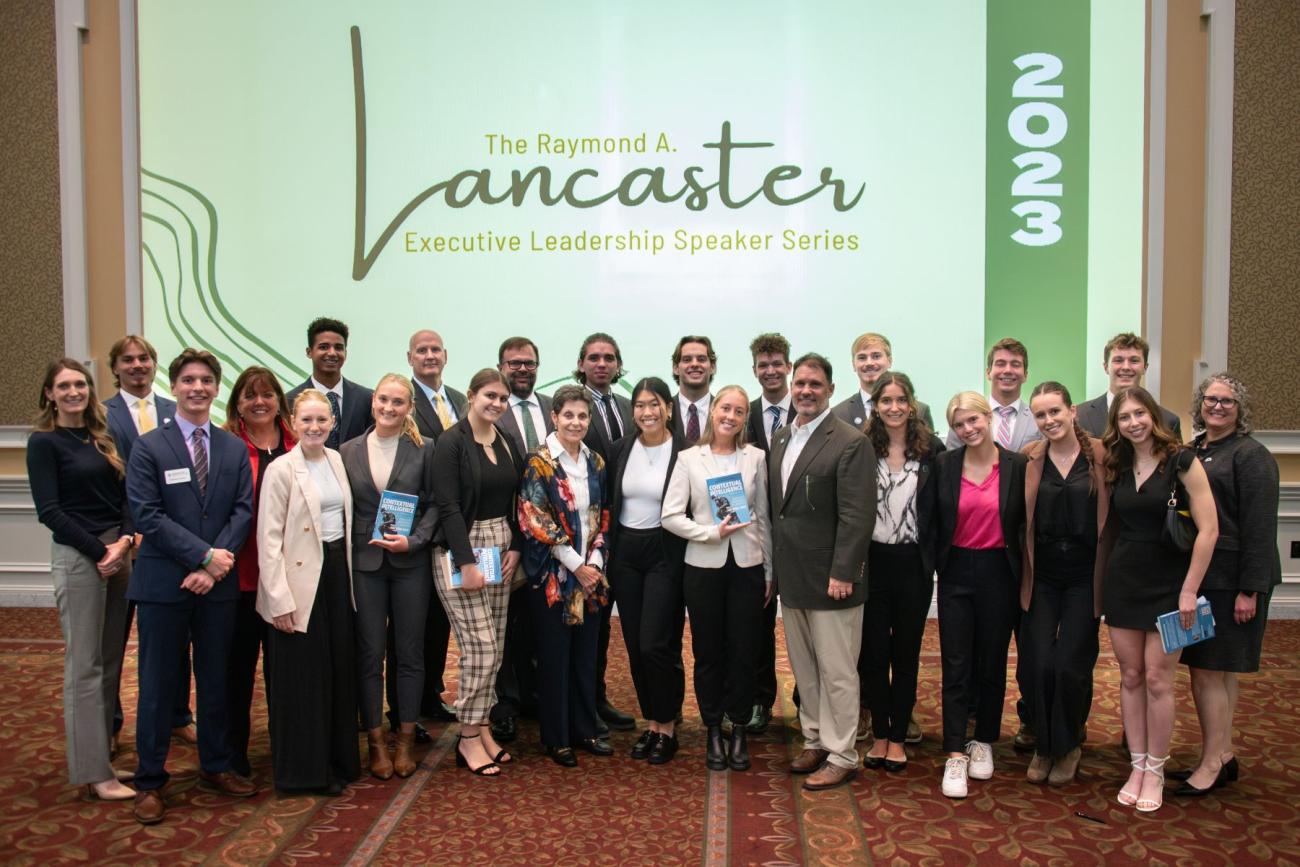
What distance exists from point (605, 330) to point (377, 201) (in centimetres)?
166

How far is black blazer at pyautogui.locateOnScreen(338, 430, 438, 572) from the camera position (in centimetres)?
338

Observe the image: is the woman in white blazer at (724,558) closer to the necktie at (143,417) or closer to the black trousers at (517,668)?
the black trousers at (517,668)

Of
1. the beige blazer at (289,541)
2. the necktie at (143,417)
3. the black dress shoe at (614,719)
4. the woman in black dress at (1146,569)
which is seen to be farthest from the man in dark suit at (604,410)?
the woman in black dress at (1146,569)

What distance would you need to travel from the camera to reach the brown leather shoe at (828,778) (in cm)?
331

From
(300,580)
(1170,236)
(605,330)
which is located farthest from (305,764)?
(1170,236)

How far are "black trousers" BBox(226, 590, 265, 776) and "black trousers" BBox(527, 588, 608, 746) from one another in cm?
70

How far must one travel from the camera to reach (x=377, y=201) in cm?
600

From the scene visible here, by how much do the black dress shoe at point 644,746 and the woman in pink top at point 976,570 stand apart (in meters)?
1.08

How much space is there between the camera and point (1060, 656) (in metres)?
3.27

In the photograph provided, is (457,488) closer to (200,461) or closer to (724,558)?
(200,461)

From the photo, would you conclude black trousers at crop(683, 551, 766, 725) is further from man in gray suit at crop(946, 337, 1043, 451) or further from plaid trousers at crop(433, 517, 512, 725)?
man in gray suit at crop(946, 337, 1043, 451)

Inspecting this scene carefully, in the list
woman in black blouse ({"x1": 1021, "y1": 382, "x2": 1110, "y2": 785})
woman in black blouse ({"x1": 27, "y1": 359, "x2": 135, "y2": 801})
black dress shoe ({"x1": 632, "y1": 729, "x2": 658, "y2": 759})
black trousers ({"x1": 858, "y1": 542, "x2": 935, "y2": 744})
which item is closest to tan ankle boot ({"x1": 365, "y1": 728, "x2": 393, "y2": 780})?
woman in black blouse ({"x1": 27, "y1": 359, "x2": 135, "y2": 801})

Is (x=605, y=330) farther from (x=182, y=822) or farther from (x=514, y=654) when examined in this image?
(x=182, y=822)

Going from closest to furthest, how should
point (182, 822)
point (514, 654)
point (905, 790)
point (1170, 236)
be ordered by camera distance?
point (182, 822) < point (905, 790) < point (514, 654) < point (1170, 236)
